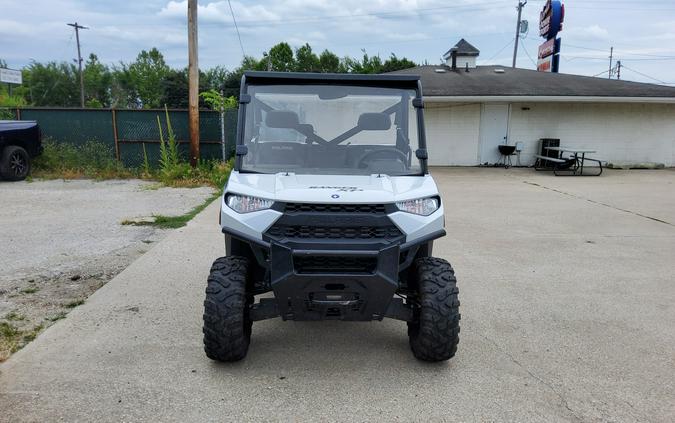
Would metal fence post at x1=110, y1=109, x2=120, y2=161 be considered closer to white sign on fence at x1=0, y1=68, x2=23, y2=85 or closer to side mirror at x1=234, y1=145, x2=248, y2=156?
side mirror at x1=234, y1=145, x2=248, y2=156

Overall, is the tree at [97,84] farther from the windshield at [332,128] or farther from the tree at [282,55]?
the windshield at [332,128]

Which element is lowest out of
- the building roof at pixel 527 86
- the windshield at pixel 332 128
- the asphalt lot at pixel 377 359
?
the asphalt lot at pixel 377 359

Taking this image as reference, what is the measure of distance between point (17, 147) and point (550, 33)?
21036 mm

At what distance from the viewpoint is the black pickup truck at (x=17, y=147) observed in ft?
43.3

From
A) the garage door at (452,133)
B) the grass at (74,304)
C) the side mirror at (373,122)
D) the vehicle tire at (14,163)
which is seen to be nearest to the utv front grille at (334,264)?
the side mirror at (373,122)

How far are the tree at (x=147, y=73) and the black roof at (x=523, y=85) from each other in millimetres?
67616

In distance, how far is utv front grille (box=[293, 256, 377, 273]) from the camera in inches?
137

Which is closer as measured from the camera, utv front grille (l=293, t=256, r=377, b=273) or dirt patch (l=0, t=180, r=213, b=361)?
utv front grille (l=293, t=256, r=377, b=273)

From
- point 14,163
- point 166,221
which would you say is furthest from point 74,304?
point 14,163

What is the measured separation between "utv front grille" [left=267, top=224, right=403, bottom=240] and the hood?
7.1 inches

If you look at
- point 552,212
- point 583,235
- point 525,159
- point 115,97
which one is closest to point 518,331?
point 583,235

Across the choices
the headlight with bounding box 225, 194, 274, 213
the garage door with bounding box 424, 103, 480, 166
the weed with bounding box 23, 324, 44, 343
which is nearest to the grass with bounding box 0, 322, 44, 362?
the weed with bounding box 23, 324, 44, 343

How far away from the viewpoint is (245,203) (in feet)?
12.1

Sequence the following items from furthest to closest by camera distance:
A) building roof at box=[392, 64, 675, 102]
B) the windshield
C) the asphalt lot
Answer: building roof at box=[392, 64, 675, 102] < the windshield < the asphalt lot
